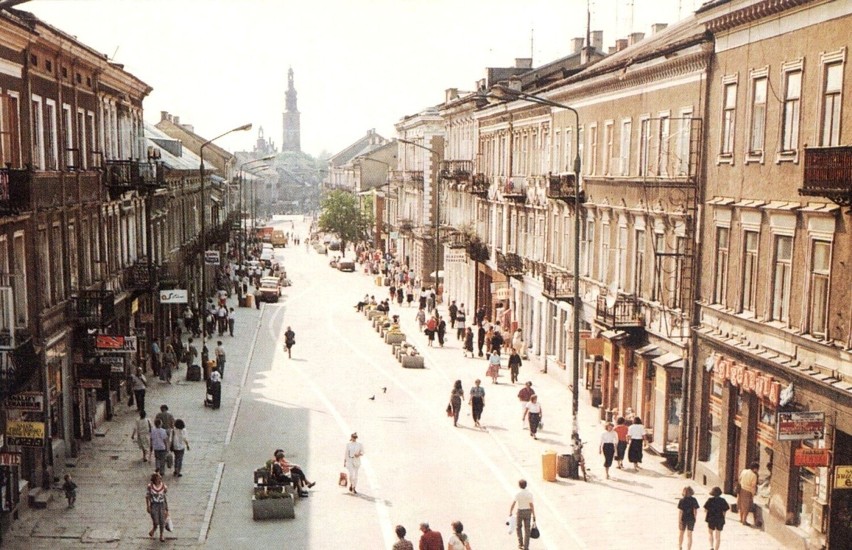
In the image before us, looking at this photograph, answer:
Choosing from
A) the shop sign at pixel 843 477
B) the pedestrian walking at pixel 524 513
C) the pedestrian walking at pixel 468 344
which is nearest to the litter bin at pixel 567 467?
the pedestrian walking at pixel 524 513

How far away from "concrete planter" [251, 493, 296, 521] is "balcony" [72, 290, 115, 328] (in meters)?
8.69

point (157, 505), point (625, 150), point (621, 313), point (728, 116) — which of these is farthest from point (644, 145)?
point (157, 505)

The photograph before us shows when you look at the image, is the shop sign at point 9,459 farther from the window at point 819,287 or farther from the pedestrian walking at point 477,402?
the window at point 819,287

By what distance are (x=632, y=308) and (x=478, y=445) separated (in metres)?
6.15

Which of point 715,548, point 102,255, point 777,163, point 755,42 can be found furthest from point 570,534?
point 102,255

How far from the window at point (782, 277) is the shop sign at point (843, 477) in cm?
375

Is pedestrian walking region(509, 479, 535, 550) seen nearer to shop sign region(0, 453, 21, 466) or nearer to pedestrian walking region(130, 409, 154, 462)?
shop sign region(0, 453, 21, 466)

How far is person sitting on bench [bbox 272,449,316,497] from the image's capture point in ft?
73.8

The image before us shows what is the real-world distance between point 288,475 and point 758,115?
13.6 meters

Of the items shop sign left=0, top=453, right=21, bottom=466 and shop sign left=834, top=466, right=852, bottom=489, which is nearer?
shop sign left=834, top=466, right=852, bottom=489

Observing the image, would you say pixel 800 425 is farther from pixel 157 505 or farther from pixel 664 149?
pixel 157 505

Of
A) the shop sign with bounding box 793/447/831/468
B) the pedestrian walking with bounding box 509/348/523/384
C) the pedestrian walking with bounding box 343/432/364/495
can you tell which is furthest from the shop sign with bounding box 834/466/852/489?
the pedestrian walking with bounding box 509/348/523/384

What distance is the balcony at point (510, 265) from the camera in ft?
144

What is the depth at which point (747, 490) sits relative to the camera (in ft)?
67.9
